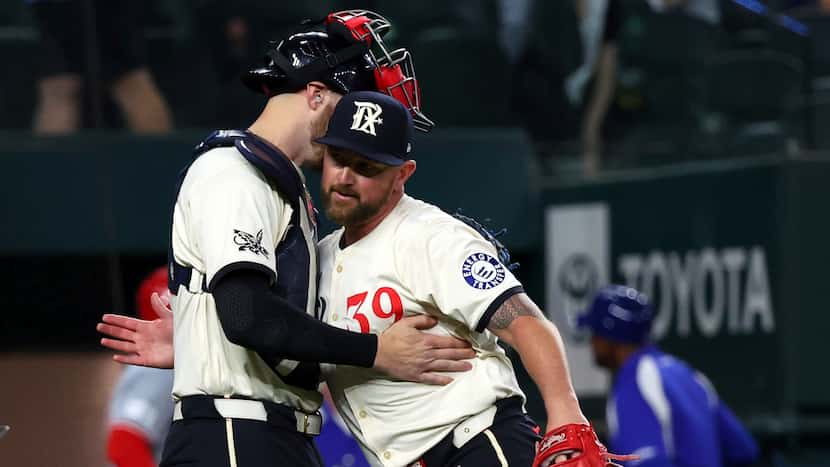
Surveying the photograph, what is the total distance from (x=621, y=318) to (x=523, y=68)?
215cm

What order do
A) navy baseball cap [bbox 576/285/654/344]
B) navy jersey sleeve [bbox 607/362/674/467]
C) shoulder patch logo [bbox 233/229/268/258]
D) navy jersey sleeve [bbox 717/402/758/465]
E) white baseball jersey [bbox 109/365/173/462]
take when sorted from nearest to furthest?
shoulder patch logo [bbox 233/229/268/258] < white baseball jersey [bbox 109/365/173/462] < navy jersey sleeve [bbox 607/362/674/467] < navy jersey sleeve [bbox 717/402/758/465] < navy baseball cap [bbox 576/285/654/344]

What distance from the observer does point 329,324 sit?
126 inches

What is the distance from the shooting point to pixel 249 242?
117 inches

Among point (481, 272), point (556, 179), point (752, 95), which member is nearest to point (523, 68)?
point (556, 179)

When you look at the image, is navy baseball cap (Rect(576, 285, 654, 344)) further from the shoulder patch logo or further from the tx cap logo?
the shoulder patch logo

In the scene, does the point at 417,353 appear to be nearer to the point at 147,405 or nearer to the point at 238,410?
the point at 238,410

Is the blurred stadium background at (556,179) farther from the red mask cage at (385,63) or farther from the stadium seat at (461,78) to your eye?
the red mask cage at (385,63)

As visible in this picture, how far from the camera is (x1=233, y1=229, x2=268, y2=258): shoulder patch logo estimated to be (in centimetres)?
297

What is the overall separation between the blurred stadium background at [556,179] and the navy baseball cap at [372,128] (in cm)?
295

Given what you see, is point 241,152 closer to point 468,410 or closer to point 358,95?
point 358,95

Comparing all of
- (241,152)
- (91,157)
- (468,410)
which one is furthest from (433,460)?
(91,157)

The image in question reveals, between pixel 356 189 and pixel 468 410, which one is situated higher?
pixel 356 189

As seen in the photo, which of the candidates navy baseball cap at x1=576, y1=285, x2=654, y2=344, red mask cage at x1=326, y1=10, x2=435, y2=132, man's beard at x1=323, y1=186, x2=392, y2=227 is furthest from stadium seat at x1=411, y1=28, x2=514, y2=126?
man's beard at x1=323, y1=186, x2=392, y2=227

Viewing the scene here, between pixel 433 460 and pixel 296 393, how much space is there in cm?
34
